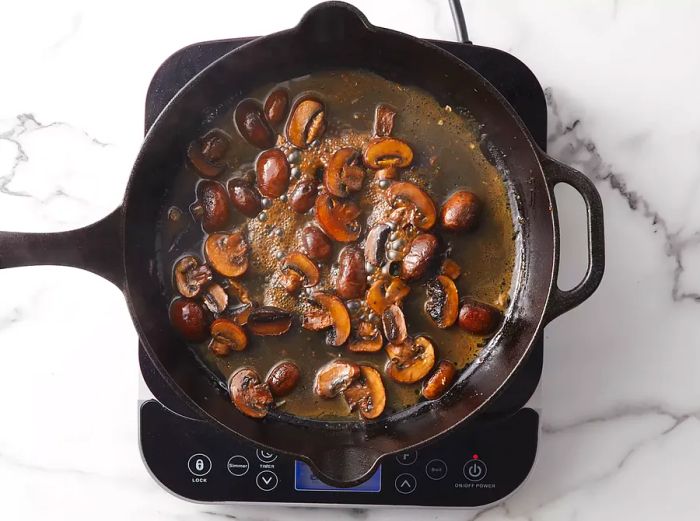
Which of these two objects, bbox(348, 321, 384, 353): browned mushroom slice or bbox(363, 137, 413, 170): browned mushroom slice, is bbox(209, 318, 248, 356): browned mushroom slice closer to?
bbox(348, 321, 384, 353): browned mushroom slice

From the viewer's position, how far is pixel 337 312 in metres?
1.49

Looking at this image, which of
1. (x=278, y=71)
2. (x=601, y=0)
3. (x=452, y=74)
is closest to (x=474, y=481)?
(x=452, y=74)

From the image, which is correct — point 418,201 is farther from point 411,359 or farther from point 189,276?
point 189,276

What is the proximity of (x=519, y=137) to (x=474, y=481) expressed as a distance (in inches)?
28.0

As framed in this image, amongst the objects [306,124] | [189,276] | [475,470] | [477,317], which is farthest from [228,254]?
[475,470]

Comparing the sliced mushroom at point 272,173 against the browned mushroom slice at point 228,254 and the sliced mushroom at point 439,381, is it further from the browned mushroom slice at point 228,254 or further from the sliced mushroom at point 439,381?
the sliced mushroom at point 439,381

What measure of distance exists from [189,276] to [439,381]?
553 millimetres

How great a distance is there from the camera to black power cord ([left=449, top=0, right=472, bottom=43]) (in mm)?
1537

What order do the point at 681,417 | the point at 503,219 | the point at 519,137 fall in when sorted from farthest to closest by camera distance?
the point at 681,417 < the point at 503,219 < the point at 519,137

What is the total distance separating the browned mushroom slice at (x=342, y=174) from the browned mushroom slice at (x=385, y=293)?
20cm

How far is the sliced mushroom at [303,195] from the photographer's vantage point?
149cm

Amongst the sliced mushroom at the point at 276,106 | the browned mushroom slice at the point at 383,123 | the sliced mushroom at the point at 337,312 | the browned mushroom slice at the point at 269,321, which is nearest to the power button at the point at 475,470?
the sliced mushroom at the point at 337,312

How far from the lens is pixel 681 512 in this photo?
1665 mm

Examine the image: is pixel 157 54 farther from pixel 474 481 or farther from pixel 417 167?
pixel 474 481
